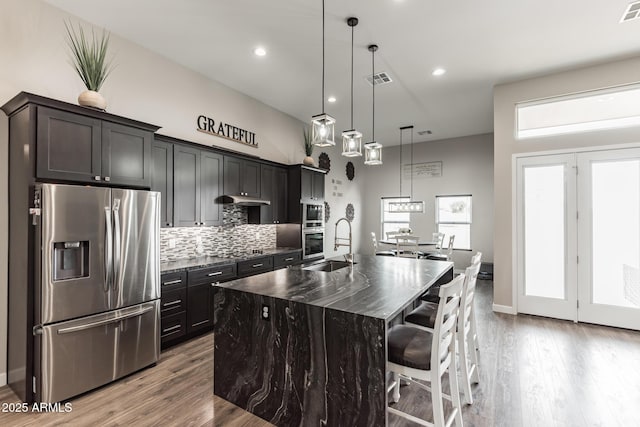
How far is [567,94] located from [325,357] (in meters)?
4.97

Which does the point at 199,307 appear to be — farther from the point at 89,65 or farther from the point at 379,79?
the point at 379,79

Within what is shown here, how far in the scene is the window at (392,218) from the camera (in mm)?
8773

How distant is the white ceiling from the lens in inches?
117

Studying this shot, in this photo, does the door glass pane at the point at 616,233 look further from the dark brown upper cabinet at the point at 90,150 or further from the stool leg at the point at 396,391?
the dark brown upper cabinet at the point at 90,150

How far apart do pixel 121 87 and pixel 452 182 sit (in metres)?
7.39

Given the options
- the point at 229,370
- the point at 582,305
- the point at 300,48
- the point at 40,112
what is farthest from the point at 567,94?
the point at 40,112

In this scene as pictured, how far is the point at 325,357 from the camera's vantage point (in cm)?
190

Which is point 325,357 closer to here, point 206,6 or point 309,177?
point 206,6

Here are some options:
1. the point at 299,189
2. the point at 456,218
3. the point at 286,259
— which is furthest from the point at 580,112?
the point at 286,259

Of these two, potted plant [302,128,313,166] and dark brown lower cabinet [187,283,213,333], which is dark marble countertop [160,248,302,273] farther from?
potted plant [302,128,313,166]

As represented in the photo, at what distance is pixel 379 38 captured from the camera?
3.48m

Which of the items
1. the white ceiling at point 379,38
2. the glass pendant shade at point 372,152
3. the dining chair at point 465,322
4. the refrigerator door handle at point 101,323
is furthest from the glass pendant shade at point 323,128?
the refrigerator door handle at point 101,323

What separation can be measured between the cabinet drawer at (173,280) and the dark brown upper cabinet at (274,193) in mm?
1772

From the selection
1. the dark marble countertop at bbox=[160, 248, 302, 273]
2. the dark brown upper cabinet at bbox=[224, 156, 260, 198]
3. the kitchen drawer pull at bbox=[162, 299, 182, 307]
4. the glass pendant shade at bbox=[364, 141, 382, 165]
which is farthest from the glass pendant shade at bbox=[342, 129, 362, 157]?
the kitchen drawer pull at bbox=[162, 299, 182, 307]
